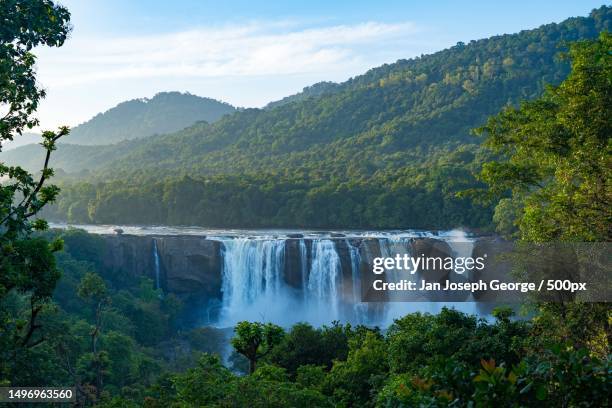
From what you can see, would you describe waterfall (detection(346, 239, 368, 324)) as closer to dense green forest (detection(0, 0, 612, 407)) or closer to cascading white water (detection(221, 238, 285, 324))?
cascading white water (detection(221, 238, 285, 324))

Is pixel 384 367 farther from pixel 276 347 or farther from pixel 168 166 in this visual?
pixel 168 166

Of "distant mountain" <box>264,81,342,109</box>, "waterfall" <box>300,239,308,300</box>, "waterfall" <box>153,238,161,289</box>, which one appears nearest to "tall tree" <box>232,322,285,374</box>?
"waterfall" <box>300,239,308,300</box>

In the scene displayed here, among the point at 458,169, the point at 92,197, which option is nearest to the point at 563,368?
the point at 458,169

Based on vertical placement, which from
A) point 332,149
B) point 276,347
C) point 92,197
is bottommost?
point 276,347

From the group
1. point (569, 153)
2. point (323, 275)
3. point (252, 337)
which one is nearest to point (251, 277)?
point (323, 275)

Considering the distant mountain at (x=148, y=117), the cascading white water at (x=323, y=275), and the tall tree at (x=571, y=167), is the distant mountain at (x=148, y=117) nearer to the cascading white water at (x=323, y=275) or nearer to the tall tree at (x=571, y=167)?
the cascading white water at (x=323, y=275)

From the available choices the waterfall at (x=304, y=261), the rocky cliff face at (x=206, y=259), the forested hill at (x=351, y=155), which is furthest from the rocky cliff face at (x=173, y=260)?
the forested hill at (x=351, y=155)

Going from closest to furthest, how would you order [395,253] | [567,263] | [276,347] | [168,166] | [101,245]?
[567,263], [276,347], [395,253], [101,245], [168,166]
